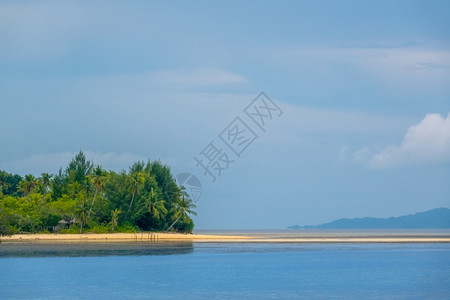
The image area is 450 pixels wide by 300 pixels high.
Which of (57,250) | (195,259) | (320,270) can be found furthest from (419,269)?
(57,250)

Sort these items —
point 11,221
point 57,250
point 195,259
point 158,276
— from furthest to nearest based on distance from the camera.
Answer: point 11,221, point 57,250, point 195,259, point 158,276

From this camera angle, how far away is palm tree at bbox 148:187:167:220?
95.1 meters

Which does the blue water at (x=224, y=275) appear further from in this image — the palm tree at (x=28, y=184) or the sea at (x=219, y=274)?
the palm tree at (x=28, y=184)

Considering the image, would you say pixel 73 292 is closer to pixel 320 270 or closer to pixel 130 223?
pixel 320 270

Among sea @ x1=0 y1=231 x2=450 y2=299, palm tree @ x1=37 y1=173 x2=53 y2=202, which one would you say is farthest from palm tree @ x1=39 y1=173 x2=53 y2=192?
sea @ x1=0 y1=231 x2=450 y2=299

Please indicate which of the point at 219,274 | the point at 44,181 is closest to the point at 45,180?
the point at 44,181

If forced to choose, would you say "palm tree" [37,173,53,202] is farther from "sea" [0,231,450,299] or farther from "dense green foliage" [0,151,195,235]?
"sea" [0,231,450,299]

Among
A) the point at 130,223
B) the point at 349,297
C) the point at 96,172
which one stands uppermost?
the point at 96,172

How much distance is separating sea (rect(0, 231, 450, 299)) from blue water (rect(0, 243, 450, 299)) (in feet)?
0.16

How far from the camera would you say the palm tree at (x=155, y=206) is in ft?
312

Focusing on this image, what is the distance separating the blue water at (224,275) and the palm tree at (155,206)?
73.4 ft

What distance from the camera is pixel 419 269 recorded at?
54.5m

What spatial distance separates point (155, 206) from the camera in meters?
95.9

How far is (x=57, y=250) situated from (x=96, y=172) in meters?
29.2
